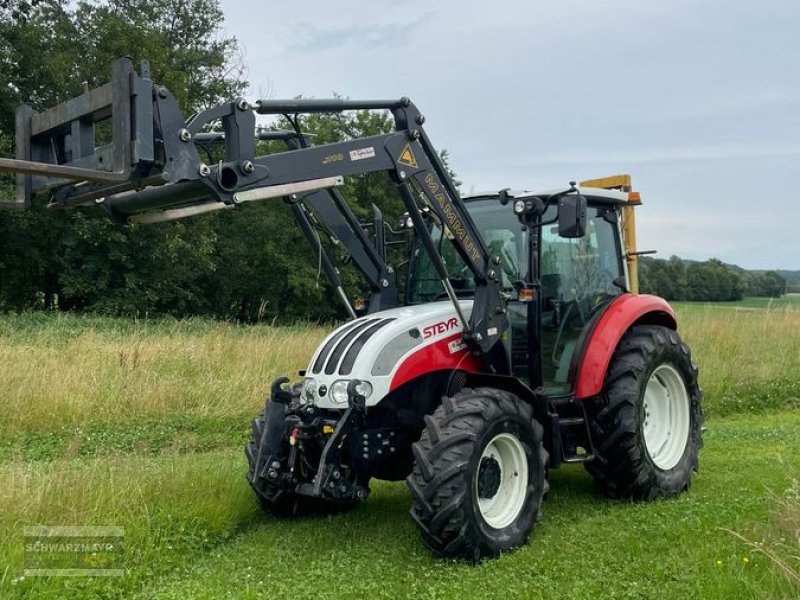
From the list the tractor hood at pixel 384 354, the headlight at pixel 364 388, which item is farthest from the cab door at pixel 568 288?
the headlight at pixel 364 388

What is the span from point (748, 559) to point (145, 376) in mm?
7279

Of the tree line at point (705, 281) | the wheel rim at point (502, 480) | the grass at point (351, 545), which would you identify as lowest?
the grass at point (351, 545)

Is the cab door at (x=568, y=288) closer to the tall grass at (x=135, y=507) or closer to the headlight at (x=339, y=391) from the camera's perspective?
the headlight at (x=339, y=391)

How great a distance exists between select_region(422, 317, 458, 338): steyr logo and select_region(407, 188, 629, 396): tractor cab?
0.51 metres

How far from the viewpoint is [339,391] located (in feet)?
16.2

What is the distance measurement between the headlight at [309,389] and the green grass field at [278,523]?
0.93 meters

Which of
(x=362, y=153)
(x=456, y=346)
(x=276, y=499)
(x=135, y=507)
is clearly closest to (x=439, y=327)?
(x=456, y=346)

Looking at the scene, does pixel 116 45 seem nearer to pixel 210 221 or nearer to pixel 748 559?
pixel 210 221

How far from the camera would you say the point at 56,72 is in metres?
21.9

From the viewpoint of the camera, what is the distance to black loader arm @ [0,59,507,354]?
3754 millimetres

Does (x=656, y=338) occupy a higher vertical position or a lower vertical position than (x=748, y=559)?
higher

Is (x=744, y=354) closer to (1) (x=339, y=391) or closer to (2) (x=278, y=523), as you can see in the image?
(2) (x=278, y=523)

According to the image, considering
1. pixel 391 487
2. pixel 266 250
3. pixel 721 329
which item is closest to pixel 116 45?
pixel 266 250

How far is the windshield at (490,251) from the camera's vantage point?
239 inches
